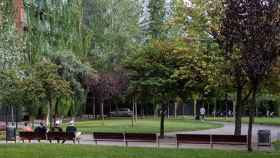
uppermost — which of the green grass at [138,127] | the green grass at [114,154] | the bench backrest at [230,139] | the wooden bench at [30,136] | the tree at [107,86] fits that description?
the tree at [107,86]

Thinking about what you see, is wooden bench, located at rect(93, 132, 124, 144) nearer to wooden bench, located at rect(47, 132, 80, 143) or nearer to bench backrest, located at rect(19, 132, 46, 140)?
wooden bench, located at rect(47, 132, 80, 143)

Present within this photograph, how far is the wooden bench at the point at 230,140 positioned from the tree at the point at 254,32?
1612mm

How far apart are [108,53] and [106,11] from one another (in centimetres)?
469

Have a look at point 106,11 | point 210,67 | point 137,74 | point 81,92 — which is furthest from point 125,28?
point 210,67

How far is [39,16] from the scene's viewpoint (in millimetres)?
43594

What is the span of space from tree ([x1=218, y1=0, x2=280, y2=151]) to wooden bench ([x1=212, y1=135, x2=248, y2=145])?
1612 mm

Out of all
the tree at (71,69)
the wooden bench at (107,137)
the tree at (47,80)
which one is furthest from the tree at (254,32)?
the tree at (71,69)

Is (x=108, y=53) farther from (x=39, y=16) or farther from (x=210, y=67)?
(x=210, y=67)

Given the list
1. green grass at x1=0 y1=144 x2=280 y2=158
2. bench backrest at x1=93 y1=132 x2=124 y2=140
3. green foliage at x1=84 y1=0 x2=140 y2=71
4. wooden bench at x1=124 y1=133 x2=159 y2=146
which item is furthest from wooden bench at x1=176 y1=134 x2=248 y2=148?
green foliage at x1=84 y1=0 x2=140 y2=71

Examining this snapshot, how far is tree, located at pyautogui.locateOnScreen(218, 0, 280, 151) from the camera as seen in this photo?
22.1 meters

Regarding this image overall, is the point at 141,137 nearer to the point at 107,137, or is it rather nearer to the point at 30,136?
the point at 107,137

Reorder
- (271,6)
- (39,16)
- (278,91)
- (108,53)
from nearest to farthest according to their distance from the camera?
(271,6) < (278,91) < (39,16) < (108,53)

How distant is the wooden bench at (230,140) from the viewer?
2405 centimetres

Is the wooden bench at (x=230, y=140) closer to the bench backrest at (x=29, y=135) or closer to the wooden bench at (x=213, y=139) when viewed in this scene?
the wooden bench at (x=213, y=139)
